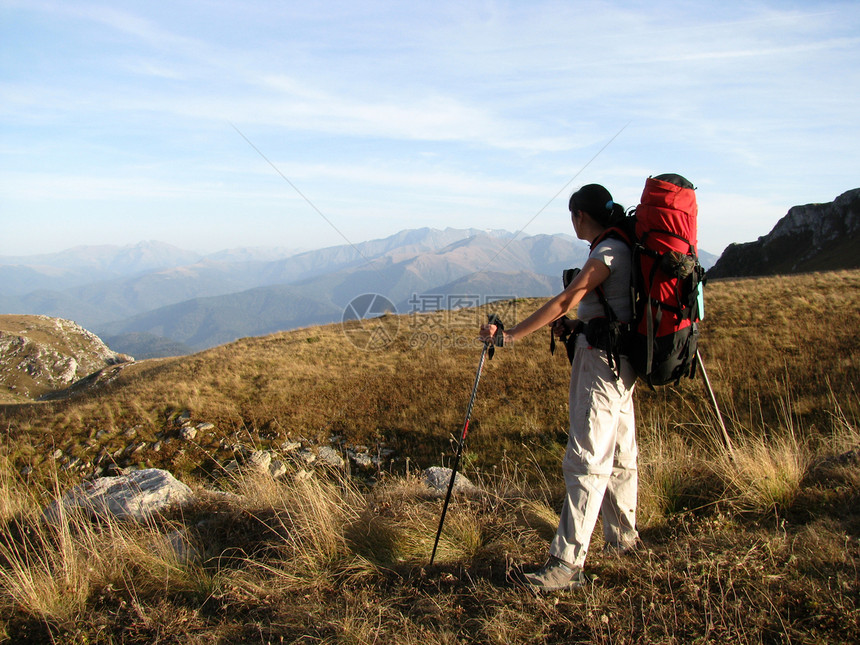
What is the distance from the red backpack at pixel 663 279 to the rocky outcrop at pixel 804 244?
59342 mm

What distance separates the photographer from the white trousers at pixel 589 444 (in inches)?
119

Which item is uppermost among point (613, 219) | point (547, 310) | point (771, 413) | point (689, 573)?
point (613, 219)

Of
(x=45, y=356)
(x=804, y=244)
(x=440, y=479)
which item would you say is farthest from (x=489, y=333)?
(x=804, y=244)

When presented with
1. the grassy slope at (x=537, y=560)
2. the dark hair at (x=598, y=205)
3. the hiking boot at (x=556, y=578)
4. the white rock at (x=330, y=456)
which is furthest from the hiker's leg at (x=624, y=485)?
the white rock at (x=330, y=456)

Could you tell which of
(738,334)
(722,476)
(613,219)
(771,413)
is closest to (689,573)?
(722,476)

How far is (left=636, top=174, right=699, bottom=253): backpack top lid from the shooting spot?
9.91 feet

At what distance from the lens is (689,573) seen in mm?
2941

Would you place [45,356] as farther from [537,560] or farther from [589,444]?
[589,444]

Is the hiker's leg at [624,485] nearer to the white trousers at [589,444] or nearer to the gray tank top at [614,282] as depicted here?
the white trousers at [589,444]

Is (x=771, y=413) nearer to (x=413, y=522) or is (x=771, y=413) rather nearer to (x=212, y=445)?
(x=413, y=522)

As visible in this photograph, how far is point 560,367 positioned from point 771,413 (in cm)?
587

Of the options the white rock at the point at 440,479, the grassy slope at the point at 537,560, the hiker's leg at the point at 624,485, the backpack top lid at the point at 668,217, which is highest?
the backpack top lid at the point at 668,217

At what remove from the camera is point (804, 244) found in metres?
59.9

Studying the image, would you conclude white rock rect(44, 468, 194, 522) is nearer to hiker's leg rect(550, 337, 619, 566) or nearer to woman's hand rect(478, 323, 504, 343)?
woman's hand rect(478, 323, 504, 343)
